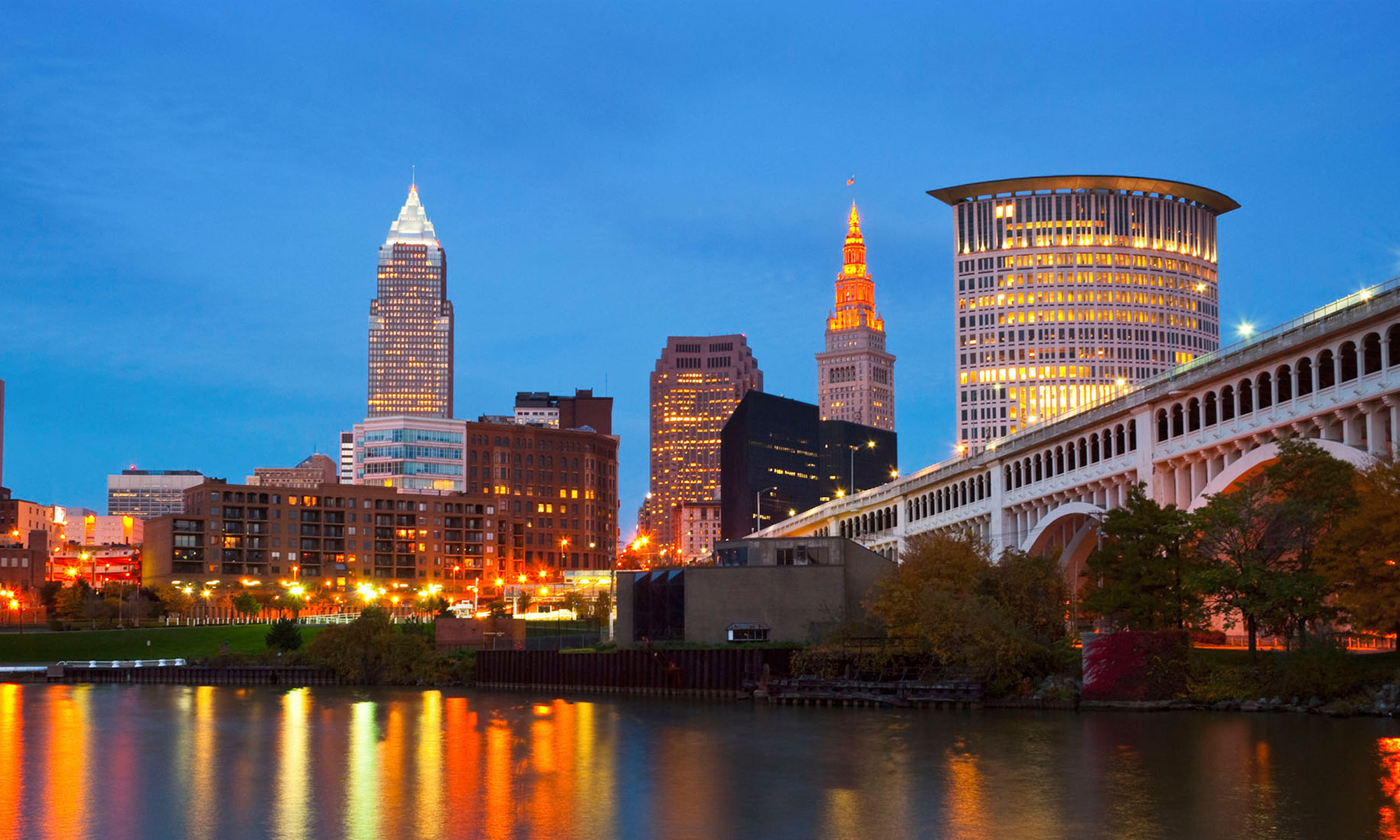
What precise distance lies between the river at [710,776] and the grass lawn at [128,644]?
64.8 meters

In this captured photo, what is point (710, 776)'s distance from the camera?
51.6 meters

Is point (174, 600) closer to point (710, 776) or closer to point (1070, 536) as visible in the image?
point (1070, 536)

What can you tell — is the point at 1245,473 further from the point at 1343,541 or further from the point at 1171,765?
the point at 1171,765

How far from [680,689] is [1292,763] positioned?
5242 cm

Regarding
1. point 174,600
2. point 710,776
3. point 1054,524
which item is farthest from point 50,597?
point 710,776

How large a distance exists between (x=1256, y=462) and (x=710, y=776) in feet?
133

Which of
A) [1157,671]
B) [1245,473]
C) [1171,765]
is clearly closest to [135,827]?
[1171,765]

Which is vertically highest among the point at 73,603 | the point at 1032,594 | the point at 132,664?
the point at 1032,594

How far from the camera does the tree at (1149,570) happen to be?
253ft

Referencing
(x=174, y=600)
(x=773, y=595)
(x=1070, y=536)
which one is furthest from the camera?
(x=174, y=600)

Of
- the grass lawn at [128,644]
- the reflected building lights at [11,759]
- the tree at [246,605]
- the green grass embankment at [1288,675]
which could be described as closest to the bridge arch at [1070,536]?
the green grass embankment at [1288,675]

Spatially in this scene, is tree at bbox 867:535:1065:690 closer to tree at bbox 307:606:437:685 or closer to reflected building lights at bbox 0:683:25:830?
tree at bbox 307:606:437:685

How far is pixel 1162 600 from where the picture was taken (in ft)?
255

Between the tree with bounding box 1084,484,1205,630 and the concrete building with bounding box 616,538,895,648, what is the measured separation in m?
21.9
